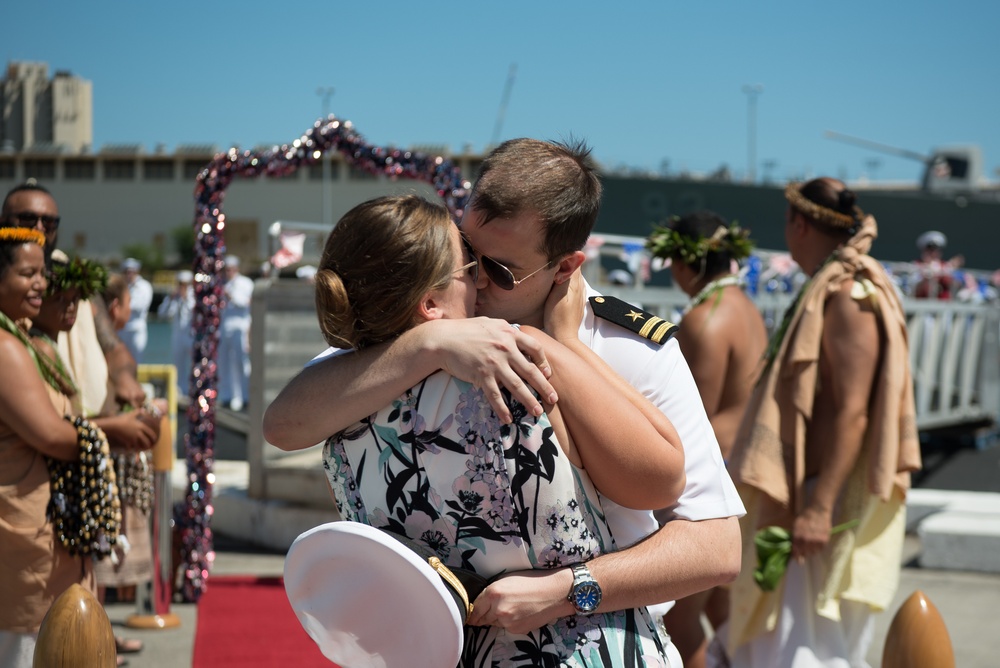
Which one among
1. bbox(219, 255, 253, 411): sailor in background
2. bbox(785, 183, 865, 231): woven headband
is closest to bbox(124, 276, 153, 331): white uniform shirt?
bbox(219, 255, 253, 411): sailor in background

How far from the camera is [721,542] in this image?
1.92 meters

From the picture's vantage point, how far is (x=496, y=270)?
1.86 m

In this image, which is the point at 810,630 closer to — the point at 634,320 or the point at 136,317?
the point at 634,320

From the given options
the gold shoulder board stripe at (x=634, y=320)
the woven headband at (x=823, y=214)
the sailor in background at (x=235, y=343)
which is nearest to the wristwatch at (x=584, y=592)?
the gold shoulder board stripe at (x=634, y=320)

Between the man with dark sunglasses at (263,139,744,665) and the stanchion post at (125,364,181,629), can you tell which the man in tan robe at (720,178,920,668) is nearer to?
the man with dark sunglasses at (263,139,744,665)

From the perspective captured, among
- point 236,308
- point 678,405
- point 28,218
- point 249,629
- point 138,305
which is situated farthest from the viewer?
point 138,305

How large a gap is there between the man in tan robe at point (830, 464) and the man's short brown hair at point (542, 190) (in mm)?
2203

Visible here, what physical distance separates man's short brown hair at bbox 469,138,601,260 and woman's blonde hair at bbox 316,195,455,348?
0.31ft

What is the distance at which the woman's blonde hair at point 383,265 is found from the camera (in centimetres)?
176

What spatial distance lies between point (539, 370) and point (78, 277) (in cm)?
342

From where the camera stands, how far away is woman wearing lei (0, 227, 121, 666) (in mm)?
3566

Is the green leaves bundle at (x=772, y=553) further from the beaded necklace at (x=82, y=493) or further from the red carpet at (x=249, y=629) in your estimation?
the beaded necklace at (x=82, y=493)

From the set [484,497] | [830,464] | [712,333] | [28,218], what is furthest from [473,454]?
[28,218]

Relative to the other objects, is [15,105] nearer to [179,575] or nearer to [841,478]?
[179,575]
